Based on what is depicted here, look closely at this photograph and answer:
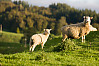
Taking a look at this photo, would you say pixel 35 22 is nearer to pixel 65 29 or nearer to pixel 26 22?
pixel 26 22

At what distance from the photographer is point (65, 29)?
601 inches

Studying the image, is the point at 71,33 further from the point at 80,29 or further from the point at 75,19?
the point at 75,19

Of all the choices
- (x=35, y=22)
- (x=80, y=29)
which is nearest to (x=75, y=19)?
(x=35, y=22)

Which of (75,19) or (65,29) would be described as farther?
(75,19)

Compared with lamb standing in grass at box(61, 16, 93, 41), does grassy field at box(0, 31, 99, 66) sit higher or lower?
lower

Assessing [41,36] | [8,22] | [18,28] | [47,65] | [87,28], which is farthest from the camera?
[8,22]

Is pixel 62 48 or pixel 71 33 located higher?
pixel 71 33

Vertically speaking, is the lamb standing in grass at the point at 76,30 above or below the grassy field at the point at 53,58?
above

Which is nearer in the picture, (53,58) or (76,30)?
(53,58)

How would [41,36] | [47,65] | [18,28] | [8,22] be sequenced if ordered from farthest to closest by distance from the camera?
[8,22], [18,28], [41,36], [47,65]

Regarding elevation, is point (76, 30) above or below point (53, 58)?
above

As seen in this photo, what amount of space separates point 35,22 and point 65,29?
373ft

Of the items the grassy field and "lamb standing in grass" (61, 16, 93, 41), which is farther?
"lamb standing in grass" (61, 16, 93, 41)

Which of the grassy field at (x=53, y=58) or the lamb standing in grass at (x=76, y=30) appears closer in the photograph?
the grassy field at (x=53, y=58)
